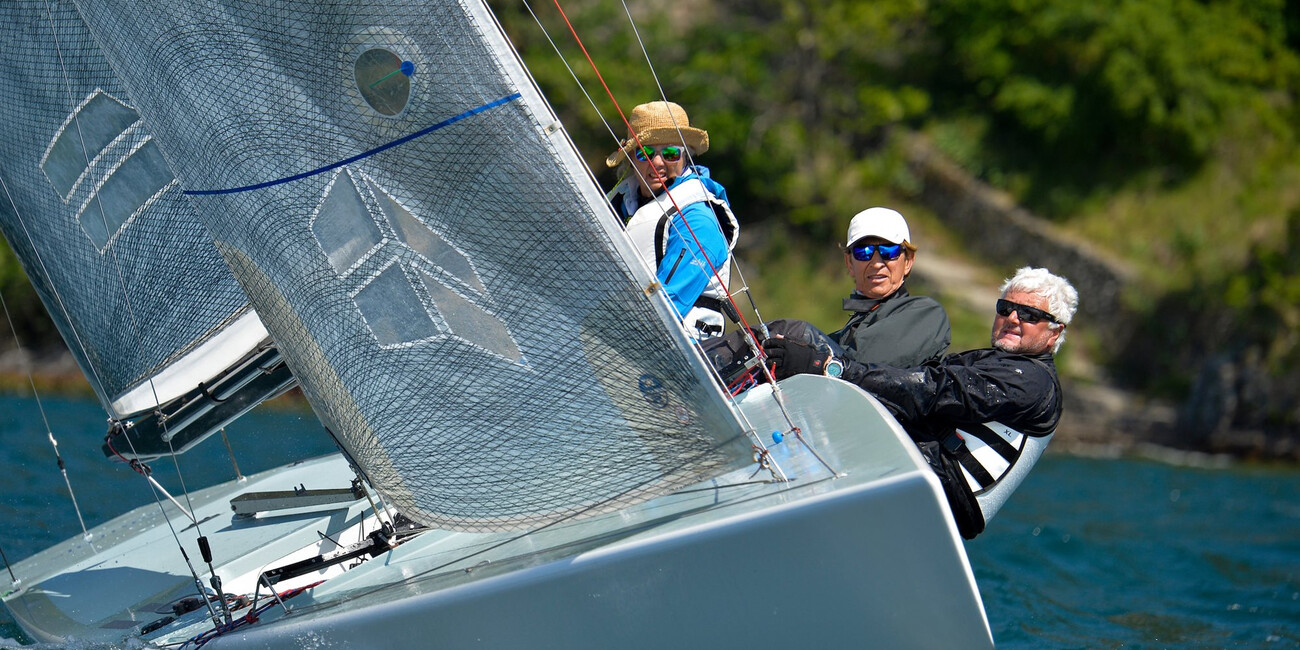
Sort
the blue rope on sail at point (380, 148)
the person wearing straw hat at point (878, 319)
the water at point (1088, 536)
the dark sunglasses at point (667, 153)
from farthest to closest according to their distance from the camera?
the water at point (1088, 536), the dark sunglasses at point (667, 153), the person wearing straw hat at point (878, 319), the blue rope on sail at point (380, 148)

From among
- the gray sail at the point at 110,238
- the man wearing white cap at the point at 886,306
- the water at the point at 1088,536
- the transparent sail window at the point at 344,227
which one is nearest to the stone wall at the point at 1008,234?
the water at the point at 1088,536

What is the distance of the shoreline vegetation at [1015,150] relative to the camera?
1241 centimetres

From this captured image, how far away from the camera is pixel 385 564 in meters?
3.60

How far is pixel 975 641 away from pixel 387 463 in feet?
5.72

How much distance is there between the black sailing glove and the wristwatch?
4 centimetres

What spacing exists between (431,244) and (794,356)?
4.01 ft

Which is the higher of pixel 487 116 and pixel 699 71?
pixel 699 71

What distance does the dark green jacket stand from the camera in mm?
3770

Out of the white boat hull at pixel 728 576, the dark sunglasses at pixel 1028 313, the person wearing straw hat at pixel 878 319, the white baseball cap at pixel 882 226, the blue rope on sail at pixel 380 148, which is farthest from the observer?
the white baseball cap at pixel 882 226

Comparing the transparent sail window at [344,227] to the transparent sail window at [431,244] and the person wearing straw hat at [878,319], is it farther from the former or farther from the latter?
the person wearing straw hat at [878,319]

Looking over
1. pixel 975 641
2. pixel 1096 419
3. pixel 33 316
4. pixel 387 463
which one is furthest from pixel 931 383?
pixel 33 316

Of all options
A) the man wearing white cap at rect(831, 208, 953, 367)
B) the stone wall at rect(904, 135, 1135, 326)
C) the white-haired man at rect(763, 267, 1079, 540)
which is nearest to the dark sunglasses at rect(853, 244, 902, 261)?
the man wearing white cap at rect(831, 208, 953, 367)

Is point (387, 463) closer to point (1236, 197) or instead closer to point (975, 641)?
point (975, 641)

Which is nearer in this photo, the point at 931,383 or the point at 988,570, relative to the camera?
the point at 931,383
